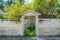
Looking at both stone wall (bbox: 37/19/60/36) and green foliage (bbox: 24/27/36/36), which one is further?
stone wall (bbox: 37/19/60/36)

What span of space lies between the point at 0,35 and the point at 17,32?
1.37m

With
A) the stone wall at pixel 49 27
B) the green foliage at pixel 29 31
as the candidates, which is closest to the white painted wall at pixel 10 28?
the green foliage at pixel 29 31

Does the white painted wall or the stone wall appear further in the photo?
the stone wall

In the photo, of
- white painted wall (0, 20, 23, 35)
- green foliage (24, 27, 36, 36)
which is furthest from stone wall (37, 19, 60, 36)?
white painted wall (0, 20, 23, 35)

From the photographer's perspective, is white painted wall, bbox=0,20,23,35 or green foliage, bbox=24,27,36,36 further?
green foliage, bbox=24,27,36,36

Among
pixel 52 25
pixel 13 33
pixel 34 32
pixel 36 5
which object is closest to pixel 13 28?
pixel 13 33

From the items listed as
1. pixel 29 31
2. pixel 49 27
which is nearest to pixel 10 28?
pixel 29 31

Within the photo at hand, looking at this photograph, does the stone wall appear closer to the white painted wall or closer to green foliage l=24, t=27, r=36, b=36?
green foliage l=24, t=27, r=36, b=36

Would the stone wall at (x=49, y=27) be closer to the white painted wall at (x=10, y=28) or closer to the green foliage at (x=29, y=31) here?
the green foliage at (x=29, y=31)

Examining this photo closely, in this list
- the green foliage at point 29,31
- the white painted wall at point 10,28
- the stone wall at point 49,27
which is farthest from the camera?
the stone wall at point 49,27

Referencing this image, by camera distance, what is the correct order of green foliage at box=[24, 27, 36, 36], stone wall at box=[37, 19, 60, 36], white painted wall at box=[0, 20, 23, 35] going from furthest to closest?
stone wall at box=[37, 19, 60, 36] < green foliage at box=[24, 27, 36, 36] < white painted wall at box=[0, 20, 23, 35]

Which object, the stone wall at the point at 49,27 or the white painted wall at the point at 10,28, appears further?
the stone wall at the point at 49,27

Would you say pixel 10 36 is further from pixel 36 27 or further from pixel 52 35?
pixel 52 35

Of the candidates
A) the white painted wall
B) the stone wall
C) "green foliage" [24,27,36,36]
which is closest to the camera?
the white painted wall
